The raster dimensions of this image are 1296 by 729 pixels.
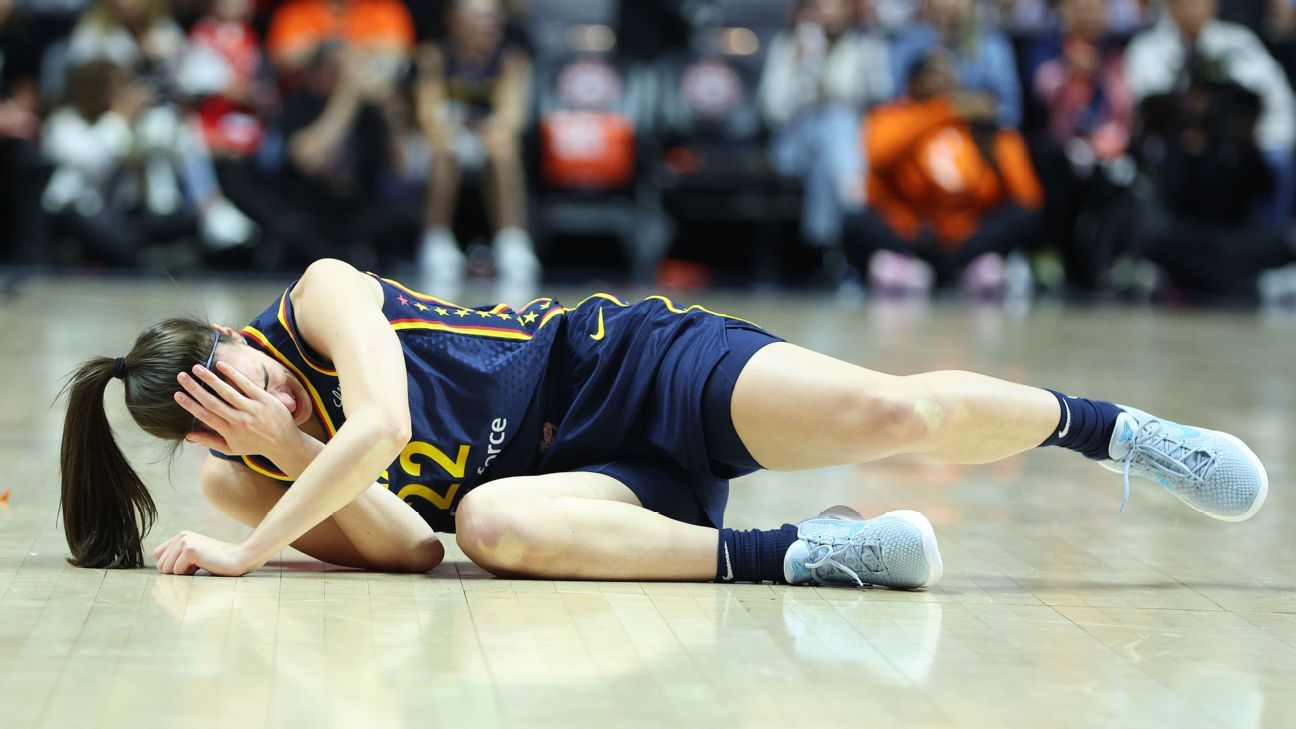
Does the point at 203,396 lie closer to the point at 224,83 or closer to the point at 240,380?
the point at 240,380

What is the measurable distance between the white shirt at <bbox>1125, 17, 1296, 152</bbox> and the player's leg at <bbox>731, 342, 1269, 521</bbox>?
7.32m

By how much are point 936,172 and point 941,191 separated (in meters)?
0.12

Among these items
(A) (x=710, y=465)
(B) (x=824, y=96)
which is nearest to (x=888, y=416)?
(A) (x=710, y=465)

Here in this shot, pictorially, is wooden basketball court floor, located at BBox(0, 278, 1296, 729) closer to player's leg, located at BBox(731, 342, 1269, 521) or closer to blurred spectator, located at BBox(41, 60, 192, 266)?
player's leg, located at BBox(731, 342, 1269, 521)

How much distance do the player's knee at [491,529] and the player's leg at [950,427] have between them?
0.40m

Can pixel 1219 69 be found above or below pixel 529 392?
above

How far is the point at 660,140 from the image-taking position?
9984mm

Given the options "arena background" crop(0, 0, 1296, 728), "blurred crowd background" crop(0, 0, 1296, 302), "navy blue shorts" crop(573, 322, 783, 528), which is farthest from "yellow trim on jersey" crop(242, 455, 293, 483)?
"blurred crowd background" crop(0, 0, 1296, 302)

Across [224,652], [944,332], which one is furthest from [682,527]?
[944,332]

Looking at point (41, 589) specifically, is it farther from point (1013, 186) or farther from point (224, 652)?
point (1013, 186)

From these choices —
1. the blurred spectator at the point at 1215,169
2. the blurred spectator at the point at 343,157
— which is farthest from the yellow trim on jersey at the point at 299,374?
the blurred spectator at the point at 1215,169

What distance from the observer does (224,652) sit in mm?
2145

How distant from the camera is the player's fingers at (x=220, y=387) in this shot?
246 centimetres

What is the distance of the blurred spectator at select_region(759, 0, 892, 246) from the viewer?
958cm
